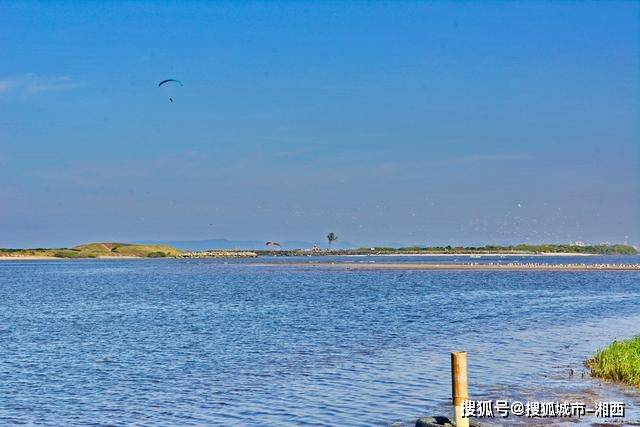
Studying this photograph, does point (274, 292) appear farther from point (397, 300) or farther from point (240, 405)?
point (240, 405)

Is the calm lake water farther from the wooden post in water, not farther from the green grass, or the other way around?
the wooden post in water

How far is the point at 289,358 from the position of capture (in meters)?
41.4

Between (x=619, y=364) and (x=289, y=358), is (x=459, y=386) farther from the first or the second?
(x=289, y=358)

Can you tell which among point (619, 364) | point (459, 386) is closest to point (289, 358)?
point (619, 364)

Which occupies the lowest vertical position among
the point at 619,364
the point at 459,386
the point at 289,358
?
the point at 289,358

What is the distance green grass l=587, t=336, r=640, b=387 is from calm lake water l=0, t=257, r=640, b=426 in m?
0.92

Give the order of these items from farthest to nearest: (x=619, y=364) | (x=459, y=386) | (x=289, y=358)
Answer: (x=289, y=358) → (x=619, y=364) → (x=459, y=386)

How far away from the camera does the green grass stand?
104 feet

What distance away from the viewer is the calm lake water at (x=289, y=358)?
28797 millimetres

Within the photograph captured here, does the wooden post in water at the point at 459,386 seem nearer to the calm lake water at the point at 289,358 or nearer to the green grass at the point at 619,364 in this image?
the calm lake water at the point at 289,358

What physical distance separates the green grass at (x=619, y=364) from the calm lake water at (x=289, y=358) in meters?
0.92

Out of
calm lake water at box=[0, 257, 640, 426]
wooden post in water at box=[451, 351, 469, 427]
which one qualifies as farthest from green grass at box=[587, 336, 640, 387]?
wooden post in water at box=[451, 351, 469, 427]

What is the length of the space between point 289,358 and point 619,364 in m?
16.4

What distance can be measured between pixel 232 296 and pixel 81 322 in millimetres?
34089
